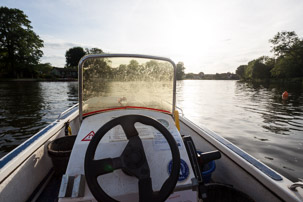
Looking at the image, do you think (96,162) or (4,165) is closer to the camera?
(96,162)

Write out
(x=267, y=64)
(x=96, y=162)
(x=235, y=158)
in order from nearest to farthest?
(x=96, y=162) < (x=235, y=158) < (x=267, y=64)

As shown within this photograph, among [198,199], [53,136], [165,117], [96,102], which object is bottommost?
[198,199]

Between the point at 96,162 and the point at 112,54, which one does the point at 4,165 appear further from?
the point at 112,54

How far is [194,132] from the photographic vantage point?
2.86 m

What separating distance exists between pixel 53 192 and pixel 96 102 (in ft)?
3.81

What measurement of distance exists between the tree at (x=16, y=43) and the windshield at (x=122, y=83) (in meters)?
43.8

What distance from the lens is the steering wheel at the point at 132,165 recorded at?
109cm

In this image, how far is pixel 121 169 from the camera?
1.31 metres

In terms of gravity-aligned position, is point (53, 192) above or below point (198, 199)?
below

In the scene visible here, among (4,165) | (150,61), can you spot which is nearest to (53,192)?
(4,165)

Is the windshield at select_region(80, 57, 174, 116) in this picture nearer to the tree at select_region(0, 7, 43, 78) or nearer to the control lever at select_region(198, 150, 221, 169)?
the control lever at select_region(198, 150, 221, 169)

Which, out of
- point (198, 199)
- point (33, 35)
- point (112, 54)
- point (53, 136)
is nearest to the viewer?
point (198, 199)

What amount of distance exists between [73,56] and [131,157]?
3289 inches

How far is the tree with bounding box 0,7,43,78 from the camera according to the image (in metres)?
34.8
